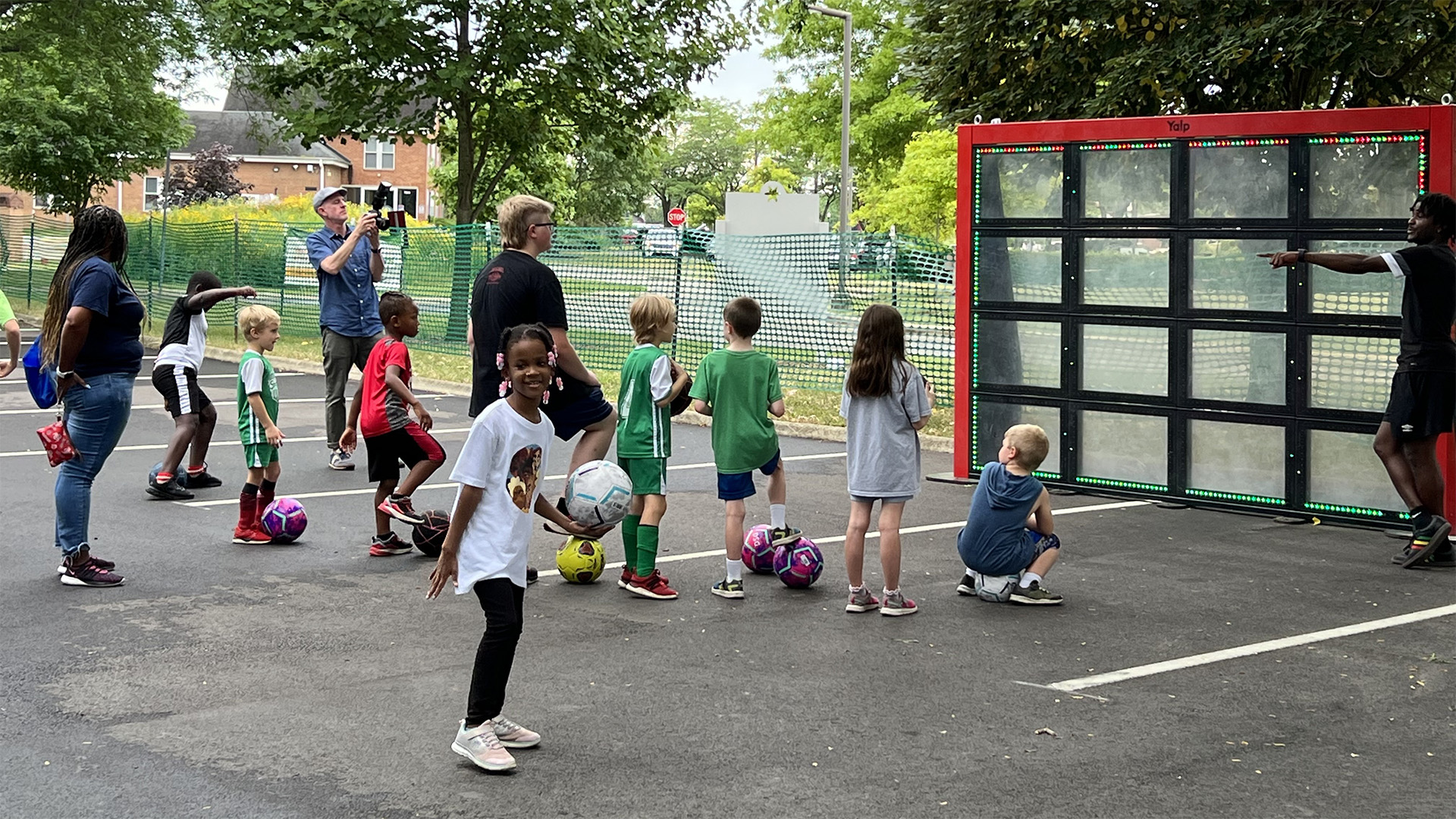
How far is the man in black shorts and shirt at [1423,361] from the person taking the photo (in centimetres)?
865

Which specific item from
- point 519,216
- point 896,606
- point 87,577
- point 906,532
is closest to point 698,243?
point 906,532

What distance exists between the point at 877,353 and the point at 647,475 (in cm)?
128

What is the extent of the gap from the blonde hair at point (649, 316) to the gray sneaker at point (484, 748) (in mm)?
2819

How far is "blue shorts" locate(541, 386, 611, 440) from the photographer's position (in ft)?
26.2

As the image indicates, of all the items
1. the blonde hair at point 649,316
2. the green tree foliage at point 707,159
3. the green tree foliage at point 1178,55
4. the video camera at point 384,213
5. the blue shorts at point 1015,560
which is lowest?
the blue shorts at point 1015,560

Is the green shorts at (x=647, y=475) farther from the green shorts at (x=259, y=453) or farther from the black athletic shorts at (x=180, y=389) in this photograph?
the black athletic shorts at (x=180, y=389)

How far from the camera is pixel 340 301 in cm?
1189

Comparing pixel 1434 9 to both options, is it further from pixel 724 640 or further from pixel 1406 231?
pixel 724 640

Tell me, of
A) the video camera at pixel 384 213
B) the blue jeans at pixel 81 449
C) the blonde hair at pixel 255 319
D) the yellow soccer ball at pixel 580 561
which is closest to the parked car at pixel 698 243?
the video camera at pixel 384 213

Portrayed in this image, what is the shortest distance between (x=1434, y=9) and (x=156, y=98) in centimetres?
2892

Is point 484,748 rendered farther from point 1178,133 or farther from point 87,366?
point 1178,133

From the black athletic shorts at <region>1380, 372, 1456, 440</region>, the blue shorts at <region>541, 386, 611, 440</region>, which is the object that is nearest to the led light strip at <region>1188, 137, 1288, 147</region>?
the black athletic shorts at <region>1380, 372, 1456, 440</region>

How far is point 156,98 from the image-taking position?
3431cm

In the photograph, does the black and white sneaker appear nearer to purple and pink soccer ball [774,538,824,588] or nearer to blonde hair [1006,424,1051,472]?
purple and pink soccer ball [774,538,824,588]
